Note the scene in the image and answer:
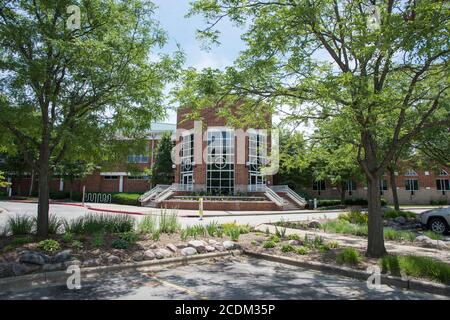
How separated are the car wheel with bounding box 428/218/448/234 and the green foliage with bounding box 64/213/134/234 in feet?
40.2

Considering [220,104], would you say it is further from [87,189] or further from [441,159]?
[87,189]

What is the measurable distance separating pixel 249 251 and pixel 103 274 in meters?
4.02

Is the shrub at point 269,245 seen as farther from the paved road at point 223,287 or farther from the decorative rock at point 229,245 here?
the paved road at point 223,287

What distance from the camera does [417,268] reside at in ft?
22.2

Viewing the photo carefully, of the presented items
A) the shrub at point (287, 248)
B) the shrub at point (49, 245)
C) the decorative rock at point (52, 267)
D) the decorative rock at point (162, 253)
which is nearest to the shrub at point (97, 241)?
the shrub at point (49, 245)

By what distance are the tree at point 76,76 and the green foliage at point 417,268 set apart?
646 cm

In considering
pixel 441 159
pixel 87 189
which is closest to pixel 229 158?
pixel 441 159

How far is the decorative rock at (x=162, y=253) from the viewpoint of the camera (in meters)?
8.39

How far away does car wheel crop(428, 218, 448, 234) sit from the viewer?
1458cm

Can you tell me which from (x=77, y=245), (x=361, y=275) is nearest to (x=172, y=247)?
(x=77, y=245)

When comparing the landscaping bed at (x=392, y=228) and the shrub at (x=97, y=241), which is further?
the landscaping bed at (x=392, y=228)

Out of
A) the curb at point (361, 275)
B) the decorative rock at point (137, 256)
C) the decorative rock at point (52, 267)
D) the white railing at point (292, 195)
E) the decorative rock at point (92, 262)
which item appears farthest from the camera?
the white railing at point (292, 195)

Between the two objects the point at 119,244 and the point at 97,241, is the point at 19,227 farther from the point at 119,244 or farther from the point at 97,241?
the point at 119,244

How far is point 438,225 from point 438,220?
0.67ft
